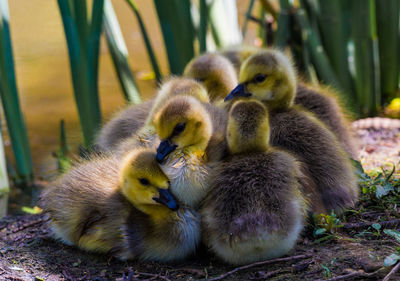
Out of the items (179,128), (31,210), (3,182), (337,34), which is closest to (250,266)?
(179,128)

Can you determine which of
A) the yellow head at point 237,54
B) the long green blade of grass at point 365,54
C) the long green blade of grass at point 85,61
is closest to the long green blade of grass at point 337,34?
the long green blade of grass at point 365,54

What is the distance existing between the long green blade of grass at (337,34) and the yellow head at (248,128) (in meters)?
2.15

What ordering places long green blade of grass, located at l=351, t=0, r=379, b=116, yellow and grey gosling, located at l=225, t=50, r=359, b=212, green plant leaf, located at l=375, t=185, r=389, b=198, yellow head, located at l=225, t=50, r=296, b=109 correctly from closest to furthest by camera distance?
1. yellow and grey gosling, located at l=225, t=50, r=359, b=212
2. green plant leaf, located at l=375, t=185, r=389, b=198
3. yellow head, located at l=225, t=50, r=296, b=109
4. long green blade of grass, located at l=351, t=0, r=379, b=116

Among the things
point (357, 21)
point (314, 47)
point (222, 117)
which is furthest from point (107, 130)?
point (357, 21)

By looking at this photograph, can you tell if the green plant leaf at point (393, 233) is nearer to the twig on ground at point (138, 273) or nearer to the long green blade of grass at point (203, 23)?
the twig on ground at point (138, 273)

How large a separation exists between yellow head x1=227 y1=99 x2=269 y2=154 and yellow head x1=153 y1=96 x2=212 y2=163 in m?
0.11

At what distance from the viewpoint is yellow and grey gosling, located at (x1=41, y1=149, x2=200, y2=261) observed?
2107 mm

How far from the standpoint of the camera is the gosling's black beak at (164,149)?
2.16 m

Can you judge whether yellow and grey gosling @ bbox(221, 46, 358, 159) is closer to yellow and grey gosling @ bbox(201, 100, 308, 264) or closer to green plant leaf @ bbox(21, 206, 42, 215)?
yellow and grey gosling @ bbox(201, 100, 308, 264)

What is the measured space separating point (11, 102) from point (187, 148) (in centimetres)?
162

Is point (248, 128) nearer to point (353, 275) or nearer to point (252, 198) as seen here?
point (252, 198)

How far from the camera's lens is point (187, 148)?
221 cm

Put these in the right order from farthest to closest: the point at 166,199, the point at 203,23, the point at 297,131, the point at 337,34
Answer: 1. the point at 337,34
2. the point at 203,23
3. the point at 297,131
4. the point at 166,199

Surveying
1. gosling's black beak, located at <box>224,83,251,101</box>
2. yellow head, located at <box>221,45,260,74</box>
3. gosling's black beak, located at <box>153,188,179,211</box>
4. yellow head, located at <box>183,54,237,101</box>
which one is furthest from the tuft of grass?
yellow head, located at <box>221,45,260,74</box>
